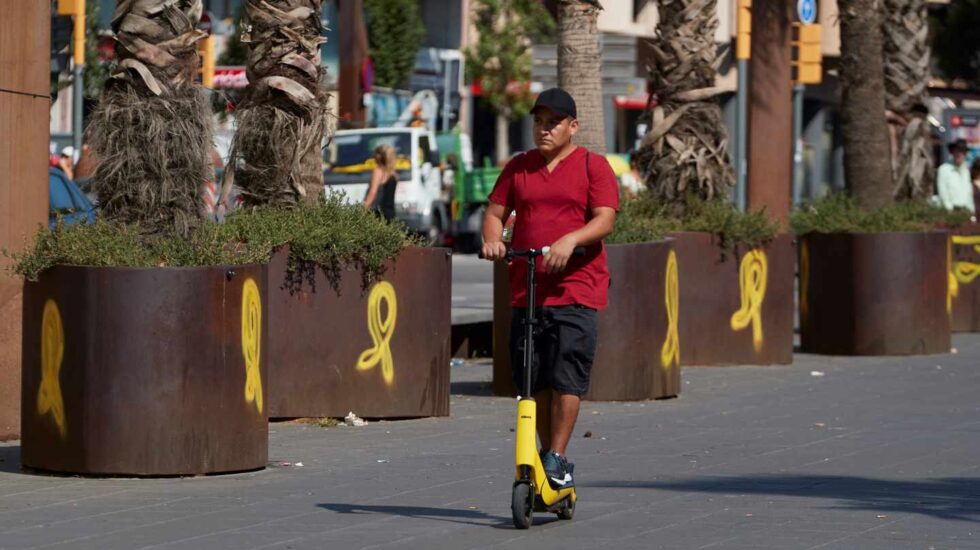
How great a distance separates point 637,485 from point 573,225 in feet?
4.59

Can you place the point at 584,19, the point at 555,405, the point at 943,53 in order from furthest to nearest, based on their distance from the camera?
the point at 943,53 < the point at 584,19 < the point at 555,405

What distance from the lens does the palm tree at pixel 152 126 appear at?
9531 millimetres

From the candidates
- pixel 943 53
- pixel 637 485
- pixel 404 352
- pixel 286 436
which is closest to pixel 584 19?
pixel 404 352

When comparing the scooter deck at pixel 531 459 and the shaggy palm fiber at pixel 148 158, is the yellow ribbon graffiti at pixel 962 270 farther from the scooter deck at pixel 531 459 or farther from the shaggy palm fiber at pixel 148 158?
the scooter deck at pixel 531 459

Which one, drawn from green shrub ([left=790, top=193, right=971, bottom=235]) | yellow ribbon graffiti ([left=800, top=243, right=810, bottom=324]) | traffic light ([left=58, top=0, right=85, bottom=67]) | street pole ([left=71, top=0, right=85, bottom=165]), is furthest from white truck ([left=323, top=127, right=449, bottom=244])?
yellow ribbon graffiti ([left=800, top=243, right=810, bottom=324])

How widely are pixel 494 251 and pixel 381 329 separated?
3.43 meters

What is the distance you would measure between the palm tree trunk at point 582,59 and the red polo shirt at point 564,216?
6205mm

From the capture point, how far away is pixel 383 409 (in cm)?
1116

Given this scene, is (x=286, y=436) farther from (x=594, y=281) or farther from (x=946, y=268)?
(x=946, y=268)

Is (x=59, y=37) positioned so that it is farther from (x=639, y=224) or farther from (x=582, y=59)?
(x=639, y=224)

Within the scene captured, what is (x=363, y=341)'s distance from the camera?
1102cm

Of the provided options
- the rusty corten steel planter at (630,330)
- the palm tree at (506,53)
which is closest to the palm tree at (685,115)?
the rusty corten steel planter at (630,330)

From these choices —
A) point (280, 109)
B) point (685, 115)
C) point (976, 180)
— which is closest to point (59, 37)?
point (685, 115)

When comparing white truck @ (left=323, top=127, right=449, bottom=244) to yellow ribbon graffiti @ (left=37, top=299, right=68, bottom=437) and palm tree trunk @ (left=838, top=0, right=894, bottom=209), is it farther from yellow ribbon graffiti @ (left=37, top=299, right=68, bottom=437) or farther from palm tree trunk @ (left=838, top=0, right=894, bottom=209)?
yellow ribbon graffiti @ (left=37, top=299, right=68, bottom=437)
